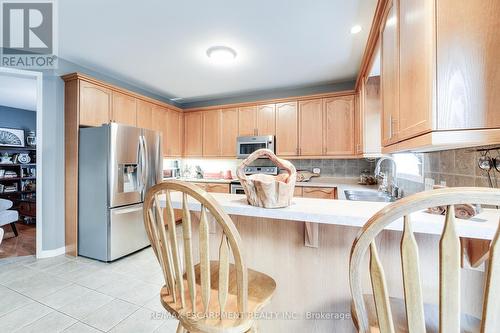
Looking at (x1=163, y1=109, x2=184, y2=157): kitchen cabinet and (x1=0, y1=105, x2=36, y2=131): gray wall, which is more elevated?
(x1=0, y1=105, x2=36, y2=131): gray wall

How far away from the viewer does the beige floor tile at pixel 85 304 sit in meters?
1.81

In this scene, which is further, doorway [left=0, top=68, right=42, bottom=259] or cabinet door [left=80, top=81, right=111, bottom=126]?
doorway [left=0, top=68, right=42, bottom=259]

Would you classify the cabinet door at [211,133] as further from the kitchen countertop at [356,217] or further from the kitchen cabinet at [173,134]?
the kitchen countertop at [356,217]

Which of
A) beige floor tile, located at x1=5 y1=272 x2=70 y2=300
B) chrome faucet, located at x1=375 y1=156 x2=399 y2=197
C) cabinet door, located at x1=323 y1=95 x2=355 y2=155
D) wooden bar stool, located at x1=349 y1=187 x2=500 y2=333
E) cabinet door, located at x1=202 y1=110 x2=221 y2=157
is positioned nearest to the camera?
wooden bar stool, located at x1=349 y1=187 x2=500 y2=333

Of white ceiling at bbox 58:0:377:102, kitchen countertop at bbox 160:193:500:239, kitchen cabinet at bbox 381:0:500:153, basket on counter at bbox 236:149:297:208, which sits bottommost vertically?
kitchen countertop at bbox 160:193:500:239

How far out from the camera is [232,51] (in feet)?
8.80

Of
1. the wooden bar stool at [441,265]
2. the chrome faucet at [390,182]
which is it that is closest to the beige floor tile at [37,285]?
the wooden bar stool at [441,265]

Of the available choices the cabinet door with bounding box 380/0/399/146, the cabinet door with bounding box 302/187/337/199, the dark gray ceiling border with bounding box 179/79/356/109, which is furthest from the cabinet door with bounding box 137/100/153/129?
the cabinet door with bounding box 380/0/399/146

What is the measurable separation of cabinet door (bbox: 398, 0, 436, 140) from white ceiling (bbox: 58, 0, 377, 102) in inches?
38.7

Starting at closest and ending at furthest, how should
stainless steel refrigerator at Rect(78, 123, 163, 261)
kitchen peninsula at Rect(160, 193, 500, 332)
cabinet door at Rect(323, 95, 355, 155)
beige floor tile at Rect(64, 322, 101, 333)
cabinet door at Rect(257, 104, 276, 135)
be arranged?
kitchen peninsula at Rect(160, 193, 500, 332)
beige floor tile at Rect(64, 322, 101, 333)
stainless steel refrigerator at Rect(78, 123, 163, 261)
cabinet door at Rect(323, 95, 355, 155)
cabinet door at Rect(257, 104, 276, 135)

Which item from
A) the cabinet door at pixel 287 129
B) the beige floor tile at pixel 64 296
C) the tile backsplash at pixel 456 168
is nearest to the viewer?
the tile backsplash at pixel 456 168

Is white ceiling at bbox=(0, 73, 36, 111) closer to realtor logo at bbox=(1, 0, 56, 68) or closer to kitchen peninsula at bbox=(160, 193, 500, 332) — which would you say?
realtor logo at bbox=(1, 0, 56, 68)

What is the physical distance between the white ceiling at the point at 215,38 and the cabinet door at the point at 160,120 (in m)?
0.54

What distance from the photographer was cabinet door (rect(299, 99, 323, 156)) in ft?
12.0
